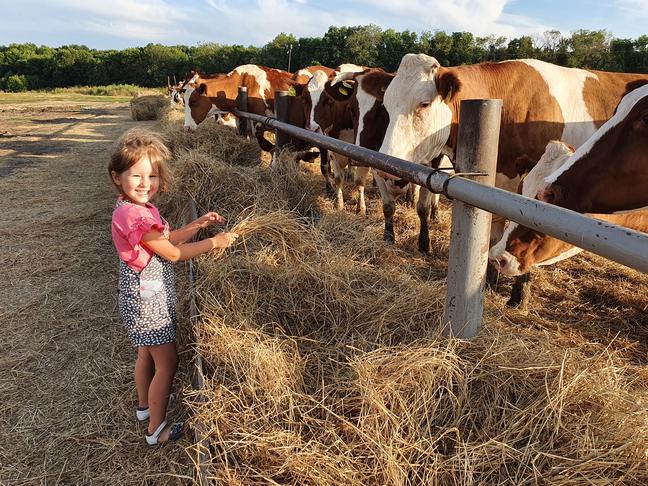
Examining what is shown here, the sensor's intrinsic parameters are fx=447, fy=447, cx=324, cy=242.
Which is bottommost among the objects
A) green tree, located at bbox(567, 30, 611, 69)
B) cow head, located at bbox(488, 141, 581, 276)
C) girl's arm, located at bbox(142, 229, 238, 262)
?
cow head, located at bbox(488, 141, 581, 276)

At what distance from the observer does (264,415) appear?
5.02ft

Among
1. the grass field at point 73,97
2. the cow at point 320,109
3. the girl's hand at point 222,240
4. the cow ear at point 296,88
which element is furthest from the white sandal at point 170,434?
the grass field at point 73,97

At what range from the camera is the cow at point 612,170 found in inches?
85.8

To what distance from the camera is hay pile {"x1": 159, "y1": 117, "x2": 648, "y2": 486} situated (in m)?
1.29

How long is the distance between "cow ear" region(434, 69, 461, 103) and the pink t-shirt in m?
2.43

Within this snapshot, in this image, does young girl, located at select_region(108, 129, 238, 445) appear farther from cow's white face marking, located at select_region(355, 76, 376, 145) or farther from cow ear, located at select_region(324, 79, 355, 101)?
cow ear, located at select_region(324, 79, 355, 101)

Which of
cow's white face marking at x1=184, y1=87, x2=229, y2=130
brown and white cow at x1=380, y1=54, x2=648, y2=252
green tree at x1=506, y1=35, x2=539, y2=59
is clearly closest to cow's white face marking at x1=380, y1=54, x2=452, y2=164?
brown and white cow at x1=380, y1=54, x2=648, y2=252

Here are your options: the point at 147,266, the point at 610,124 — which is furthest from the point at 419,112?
the point at 147,266

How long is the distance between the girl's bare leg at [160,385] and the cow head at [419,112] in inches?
88.0

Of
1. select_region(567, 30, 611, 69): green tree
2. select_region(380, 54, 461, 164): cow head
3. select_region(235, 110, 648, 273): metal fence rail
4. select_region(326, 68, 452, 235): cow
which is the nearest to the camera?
select_region(235, 110, 648, 273): metal fence rail

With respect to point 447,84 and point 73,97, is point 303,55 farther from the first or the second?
point 447,84

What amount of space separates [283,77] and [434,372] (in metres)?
8.46

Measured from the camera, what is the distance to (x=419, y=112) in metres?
3.55

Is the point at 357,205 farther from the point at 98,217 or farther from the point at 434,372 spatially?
the point at 434,372
